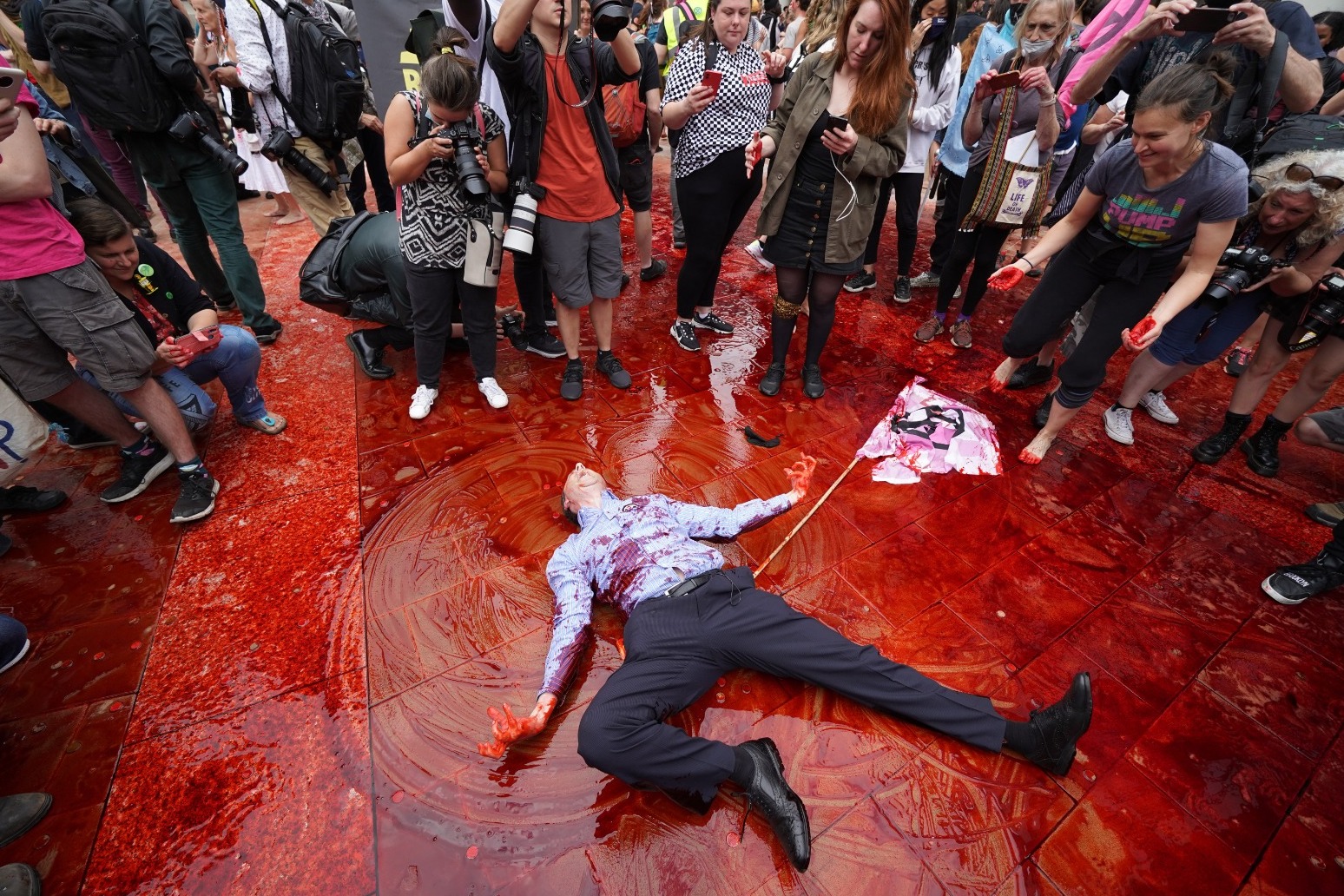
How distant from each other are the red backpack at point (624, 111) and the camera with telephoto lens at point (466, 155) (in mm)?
1185

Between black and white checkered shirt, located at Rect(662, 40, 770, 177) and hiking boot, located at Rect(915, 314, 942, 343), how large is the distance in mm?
1956

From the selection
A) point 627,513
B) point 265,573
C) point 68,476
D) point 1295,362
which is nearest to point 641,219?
point 627,513

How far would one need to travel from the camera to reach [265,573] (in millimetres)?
2492

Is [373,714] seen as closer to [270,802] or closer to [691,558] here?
[270,802]

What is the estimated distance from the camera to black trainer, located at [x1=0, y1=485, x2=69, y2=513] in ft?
8.98

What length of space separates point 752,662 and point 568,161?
103 inches

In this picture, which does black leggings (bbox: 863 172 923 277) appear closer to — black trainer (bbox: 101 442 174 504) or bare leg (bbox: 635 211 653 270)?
bare leg (bbox: 635 211 653 270)

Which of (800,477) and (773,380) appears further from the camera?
(773,380)

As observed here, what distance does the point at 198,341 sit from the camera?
2719mm

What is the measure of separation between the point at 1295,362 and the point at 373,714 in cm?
665

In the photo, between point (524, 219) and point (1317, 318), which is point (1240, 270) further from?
point (524, 219)

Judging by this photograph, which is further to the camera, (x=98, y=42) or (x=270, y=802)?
(x=98, y=42)

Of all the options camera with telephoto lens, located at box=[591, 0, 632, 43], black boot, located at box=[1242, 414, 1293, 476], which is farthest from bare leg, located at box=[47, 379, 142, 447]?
black boot, located at box=[1242, 414, 1293, 476]

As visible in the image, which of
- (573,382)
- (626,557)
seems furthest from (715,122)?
(626,557)
